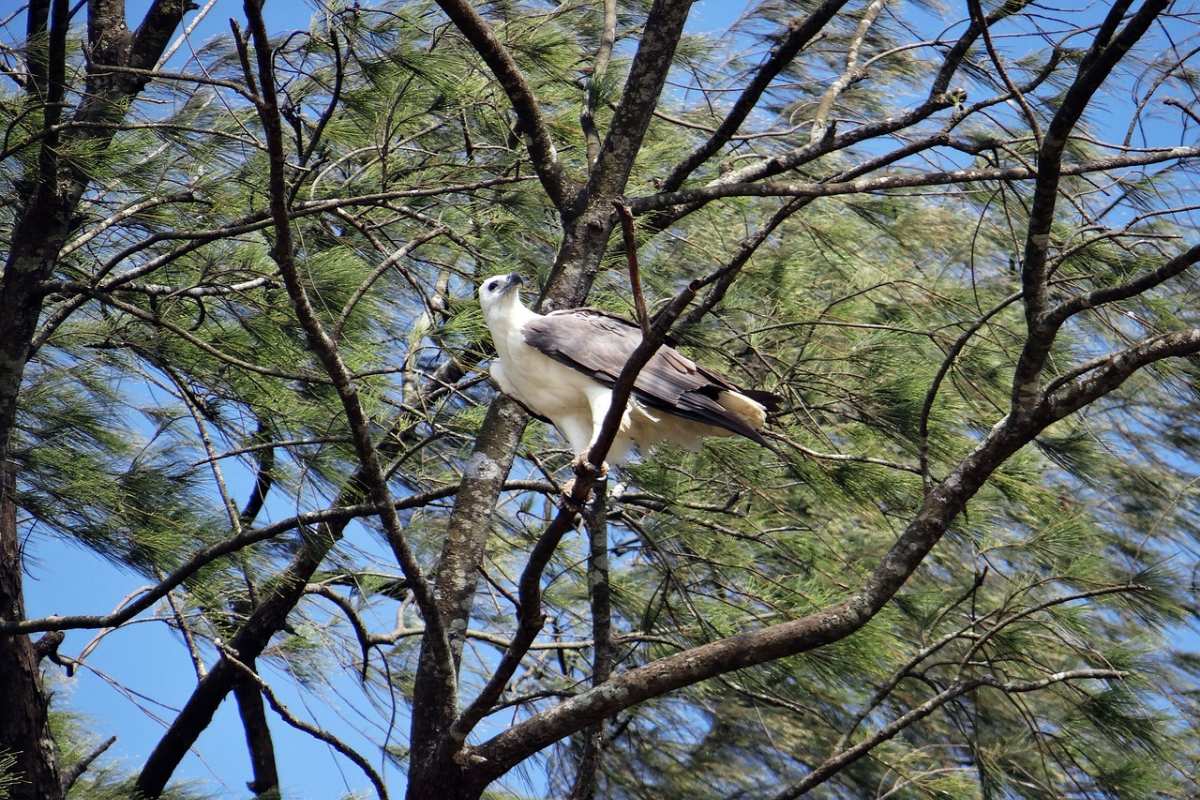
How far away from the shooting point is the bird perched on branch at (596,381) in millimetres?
3008

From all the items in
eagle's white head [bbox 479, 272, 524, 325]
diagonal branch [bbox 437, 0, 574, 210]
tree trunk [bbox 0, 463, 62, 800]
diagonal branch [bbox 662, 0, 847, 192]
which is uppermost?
diagonal branch [bbox 662, 0, 847, 192]

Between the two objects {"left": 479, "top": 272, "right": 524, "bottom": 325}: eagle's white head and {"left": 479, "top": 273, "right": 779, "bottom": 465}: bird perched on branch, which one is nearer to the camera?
{"left": 479, "top": 273, "right": 779, "bottom": 465}: bird perched on branch

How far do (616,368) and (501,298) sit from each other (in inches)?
16.0

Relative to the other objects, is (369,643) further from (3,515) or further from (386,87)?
(386,87)

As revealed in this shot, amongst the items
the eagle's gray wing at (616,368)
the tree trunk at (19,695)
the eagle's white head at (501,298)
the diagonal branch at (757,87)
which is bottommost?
the tree trunk at (19,695)

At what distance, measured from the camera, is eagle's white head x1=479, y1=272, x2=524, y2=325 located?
3.21 m

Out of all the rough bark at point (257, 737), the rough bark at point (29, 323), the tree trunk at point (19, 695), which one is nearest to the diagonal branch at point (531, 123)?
the rough bark at point (29, 323)

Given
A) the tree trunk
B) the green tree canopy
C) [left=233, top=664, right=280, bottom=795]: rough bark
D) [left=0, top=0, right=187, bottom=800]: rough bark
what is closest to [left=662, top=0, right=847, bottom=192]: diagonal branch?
the green tree canopy

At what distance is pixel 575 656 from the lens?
4.79 meters

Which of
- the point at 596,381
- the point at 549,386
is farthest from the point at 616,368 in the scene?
the point at 549,386

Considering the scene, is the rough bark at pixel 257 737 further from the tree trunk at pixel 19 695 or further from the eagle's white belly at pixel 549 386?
the eagle's white belly at pixel 549 386

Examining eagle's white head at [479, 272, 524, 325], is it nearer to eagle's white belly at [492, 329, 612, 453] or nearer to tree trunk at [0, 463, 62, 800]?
eagle's white belly at [492, 329, 612, 453]

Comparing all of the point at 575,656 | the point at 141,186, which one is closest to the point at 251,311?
the point at 141,186

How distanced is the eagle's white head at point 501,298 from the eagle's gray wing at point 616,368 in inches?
5.6
